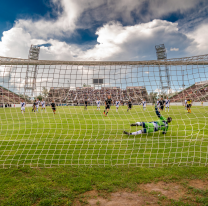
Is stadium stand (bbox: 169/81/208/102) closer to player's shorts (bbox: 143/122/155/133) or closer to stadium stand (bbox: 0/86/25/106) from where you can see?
player's shorts (bbox: 143/122/155/133)

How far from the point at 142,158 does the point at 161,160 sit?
1.51 ft

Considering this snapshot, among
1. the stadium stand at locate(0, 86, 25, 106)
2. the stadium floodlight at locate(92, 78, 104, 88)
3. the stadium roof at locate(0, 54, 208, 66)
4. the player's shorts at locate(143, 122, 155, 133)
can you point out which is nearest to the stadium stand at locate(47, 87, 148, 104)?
the stadium floodlight at locate(92, 78, 104, 88)

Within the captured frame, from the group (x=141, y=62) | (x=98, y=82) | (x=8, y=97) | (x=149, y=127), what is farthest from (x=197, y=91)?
(x=8, y=97)

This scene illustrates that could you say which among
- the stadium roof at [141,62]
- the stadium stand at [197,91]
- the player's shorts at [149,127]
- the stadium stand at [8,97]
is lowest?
the player's shorts at [149,127]

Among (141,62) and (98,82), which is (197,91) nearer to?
(141,62)

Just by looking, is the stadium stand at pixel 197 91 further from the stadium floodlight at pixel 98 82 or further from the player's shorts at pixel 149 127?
the stadium floodlight at pixel 98 82

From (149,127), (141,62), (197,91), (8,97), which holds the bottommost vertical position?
(149,127)

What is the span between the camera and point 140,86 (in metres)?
5.28

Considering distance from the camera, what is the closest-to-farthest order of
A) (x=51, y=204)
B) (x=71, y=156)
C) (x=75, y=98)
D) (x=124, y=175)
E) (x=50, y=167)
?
(x=51, y=204) → (x=124, y=175) → (x=50, y=167) → (x=71, y=156) → (x=75, y=98)

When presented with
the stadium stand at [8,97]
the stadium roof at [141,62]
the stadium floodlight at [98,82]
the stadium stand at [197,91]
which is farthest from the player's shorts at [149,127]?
the stadium stand at [8,97]

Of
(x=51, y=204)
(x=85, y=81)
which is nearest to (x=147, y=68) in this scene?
(x=85, y=81)

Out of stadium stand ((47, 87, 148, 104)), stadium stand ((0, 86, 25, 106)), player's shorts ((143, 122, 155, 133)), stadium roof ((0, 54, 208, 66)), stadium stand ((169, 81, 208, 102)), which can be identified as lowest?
player's shorts ((143, 122, 155, 133))

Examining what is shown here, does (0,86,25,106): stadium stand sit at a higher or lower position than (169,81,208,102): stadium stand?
lower

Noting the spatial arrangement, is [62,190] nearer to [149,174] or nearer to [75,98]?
[149,174]
